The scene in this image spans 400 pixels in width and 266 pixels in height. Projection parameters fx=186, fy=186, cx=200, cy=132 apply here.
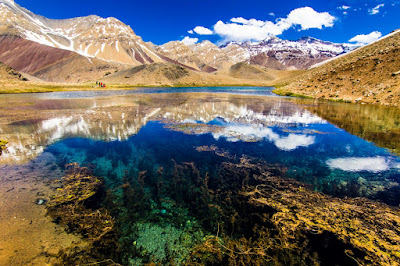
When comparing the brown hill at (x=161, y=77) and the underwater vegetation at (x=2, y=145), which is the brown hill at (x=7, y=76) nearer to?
the brown hill at (x=161, y=77)

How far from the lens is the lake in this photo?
568 centimetres

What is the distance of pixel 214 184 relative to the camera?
9445 mm

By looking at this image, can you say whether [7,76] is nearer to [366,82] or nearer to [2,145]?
[2,145]

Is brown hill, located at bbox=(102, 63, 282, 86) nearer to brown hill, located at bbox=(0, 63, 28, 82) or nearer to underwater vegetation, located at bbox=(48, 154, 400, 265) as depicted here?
brown hill, located at bbox=(0, 63, 28, 82)

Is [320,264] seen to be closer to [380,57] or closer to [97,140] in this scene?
[97,140]

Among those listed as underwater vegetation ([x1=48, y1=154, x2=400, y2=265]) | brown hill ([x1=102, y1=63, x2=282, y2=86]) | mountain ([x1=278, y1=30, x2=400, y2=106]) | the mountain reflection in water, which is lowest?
underwater vegetation ([x1=48, y1=154, x2=400, y2=265])

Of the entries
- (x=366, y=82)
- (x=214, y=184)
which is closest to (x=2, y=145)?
(x=214, y=184)

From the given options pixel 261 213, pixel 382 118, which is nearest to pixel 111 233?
pixel 261 213

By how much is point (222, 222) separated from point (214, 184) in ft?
8.86

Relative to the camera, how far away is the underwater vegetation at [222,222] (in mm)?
5348

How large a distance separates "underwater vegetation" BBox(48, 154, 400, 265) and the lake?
0.04 m

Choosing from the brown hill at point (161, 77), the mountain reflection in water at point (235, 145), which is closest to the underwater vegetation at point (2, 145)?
the mountain reflection in water at point (235, 145)

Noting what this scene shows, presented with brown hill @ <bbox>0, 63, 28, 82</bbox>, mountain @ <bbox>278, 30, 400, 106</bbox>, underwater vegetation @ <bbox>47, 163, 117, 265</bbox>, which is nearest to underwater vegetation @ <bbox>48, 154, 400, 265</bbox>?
underwater vegetation @ <bbox>47, 163, 117, 265</bbox>

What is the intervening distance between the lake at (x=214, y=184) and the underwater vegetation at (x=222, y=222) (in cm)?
4
